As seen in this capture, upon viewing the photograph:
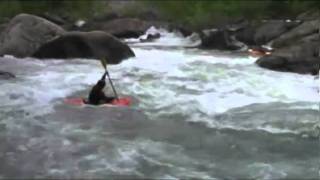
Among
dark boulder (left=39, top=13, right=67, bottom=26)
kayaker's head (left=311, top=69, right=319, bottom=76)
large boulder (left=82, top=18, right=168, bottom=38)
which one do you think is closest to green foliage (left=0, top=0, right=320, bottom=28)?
dark boulder (left=39, top=13, right=67, bottom=26)

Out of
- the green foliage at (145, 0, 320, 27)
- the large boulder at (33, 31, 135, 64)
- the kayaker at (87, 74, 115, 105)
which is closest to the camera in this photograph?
the kayaker at (87, 74, 115, 105)

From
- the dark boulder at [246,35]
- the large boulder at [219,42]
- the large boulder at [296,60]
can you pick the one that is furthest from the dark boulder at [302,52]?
the dark boulder at [246,35]

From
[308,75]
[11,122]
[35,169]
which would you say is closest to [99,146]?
[35,169]

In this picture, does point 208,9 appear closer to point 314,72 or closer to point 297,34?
point 297,34

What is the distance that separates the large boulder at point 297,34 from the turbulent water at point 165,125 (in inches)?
215

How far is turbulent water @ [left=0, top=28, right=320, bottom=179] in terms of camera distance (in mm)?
7430

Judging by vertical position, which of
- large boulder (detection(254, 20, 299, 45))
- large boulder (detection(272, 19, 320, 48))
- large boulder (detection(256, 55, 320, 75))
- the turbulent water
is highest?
large boulder (detection(254, 20, 299, 45))

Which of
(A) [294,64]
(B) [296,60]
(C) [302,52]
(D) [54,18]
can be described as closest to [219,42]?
(C) [302,52]

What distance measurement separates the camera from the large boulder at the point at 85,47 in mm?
16391

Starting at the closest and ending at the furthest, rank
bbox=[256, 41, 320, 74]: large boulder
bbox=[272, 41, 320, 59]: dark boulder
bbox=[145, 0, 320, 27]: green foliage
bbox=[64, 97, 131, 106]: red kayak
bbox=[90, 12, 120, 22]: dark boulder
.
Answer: bbox=[64, 97, 131, 106]: red kayak < bbox=[256, 41, 320, 74]: large boulder < bbox=[272, 41, 320, 59]: dark boulder < bbox=[145, 0, 320, 27]: green foliage < bbox=[90, 12, 120, 22]: dark boulder

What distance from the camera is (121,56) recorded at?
657 inches

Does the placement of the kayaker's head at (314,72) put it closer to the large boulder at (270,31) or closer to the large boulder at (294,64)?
the large boulder at (294,64)

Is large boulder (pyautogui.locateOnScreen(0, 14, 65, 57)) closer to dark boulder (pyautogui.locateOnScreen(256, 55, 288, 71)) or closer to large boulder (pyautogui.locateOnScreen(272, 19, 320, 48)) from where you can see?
dark boulder (pyautogui.locateOnScreen(256, 55, 288, 71))

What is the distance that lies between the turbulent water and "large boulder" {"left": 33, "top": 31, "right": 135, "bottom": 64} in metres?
1.21
